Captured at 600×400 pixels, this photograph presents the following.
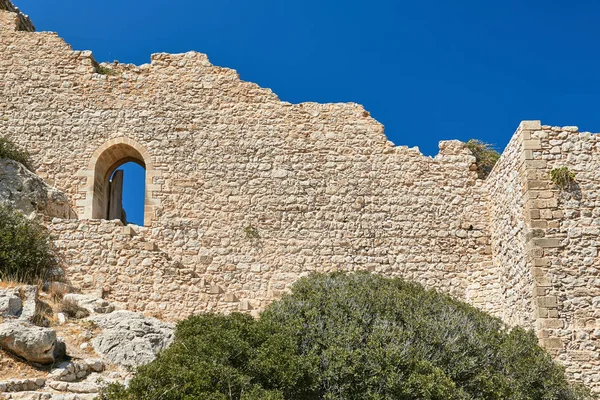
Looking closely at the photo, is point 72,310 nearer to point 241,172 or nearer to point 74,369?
point 74,369

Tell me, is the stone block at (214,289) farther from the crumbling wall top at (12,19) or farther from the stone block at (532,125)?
the crumbling wall top at (12,19)

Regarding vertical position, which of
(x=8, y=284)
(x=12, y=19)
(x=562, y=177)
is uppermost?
(x=12, y=19)

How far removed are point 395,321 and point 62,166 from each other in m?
7.83

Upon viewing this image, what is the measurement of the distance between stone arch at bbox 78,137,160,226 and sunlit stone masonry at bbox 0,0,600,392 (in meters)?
0.03

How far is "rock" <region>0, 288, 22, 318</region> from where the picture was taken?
8758 millimetres

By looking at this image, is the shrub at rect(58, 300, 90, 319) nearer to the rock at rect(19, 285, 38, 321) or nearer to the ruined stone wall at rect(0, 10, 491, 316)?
the rock at rect(19, 285, 38, 321)

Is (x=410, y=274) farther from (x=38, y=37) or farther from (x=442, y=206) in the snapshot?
(x=38, y=37)

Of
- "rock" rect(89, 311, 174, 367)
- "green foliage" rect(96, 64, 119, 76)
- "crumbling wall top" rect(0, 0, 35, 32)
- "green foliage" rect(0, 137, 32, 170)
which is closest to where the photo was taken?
"rock" rect(89, 311, 174, 367)

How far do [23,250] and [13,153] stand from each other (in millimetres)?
2765

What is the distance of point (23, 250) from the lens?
1102 cm

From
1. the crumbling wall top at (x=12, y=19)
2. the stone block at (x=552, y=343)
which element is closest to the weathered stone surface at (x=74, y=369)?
the stone block at (x=552, y=343)

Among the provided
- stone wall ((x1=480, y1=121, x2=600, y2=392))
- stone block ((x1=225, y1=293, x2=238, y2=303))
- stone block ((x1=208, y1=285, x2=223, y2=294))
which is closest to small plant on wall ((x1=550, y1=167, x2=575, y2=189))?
stone wall ((x1=480, y1=121, x2=600, y2=392))

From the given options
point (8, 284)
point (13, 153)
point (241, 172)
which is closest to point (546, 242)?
point (241, 172)

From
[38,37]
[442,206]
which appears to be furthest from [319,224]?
[38,37]
